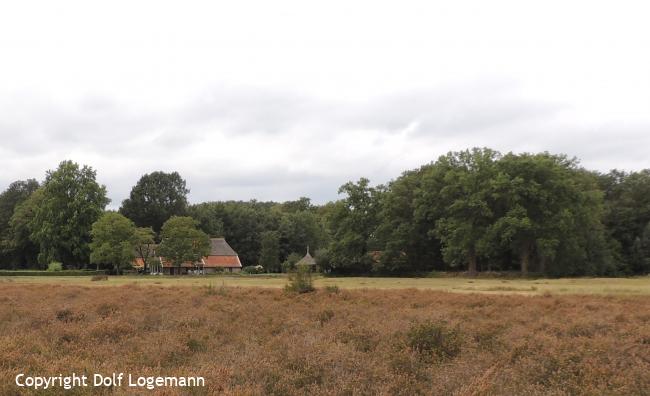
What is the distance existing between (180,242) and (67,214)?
22.5 m

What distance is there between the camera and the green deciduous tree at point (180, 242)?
85625 mm

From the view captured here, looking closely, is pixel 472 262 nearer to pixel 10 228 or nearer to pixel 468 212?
pixel 468 212

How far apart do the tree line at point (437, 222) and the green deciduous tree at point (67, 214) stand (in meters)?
0.20

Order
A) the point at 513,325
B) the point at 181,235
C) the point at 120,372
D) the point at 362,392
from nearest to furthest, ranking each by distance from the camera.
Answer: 1. the point at 362,392
2. the point at 120,372
3. the point at 513,325
4. the point at 181,235

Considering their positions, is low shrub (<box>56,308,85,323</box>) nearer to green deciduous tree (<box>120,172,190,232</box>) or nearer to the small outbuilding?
the small outbuilding

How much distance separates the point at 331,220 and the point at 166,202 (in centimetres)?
4374

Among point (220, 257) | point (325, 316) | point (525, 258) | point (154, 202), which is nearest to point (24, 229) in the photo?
point (154, 202)

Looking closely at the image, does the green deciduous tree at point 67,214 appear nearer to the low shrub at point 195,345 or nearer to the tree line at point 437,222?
the tree line at point 437,222

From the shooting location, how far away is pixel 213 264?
107375 mm

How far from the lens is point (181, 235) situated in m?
86.1

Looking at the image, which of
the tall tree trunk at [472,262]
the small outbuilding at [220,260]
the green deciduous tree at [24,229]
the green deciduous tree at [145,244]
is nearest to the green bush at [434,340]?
the tall tree trunk at [472,262]

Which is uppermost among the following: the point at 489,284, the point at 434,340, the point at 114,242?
the point at 114,242

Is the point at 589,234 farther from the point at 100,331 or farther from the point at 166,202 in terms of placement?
the point at 166,202

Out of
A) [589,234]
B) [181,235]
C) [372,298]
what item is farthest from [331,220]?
[372,298]
